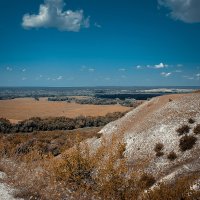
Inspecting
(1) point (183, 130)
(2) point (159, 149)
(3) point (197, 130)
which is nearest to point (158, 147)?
(2) point (159, 149)

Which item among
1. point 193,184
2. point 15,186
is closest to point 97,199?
point 193,184

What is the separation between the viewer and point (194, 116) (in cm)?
3997

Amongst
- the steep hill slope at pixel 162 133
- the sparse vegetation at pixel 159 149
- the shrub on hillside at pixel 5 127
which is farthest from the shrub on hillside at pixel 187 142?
the shrub on hillside at pixel 5 127

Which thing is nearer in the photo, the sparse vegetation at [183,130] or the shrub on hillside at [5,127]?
the sparse vegetation at [183,130]

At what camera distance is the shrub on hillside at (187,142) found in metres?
34.5

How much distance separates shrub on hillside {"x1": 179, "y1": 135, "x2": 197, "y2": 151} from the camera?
34.5 m

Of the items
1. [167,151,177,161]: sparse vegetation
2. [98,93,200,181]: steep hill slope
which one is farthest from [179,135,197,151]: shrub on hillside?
[167,151,177,161]: sparse vegetation

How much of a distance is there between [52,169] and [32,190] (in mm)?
2157

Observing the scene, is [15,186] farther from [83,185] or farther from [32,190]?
[83,185]

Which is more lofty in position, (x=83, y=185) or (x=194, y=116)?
(x=194, y=116)

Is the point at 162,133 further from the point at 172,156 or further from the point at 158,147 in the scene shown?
the point at 172,156

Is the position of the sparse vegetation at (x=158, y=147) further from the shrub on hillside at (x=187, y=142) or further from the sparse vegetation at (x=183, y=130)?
the sparse vegetation at (x=183, y=130)

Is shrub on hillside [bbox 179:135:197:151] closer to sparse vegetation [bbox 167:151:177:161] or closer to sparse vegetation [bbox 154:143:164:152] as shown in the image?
sparse vegetation [bbox 167:151:177:161]

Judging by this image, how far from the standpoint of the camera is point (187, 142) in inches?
1378
